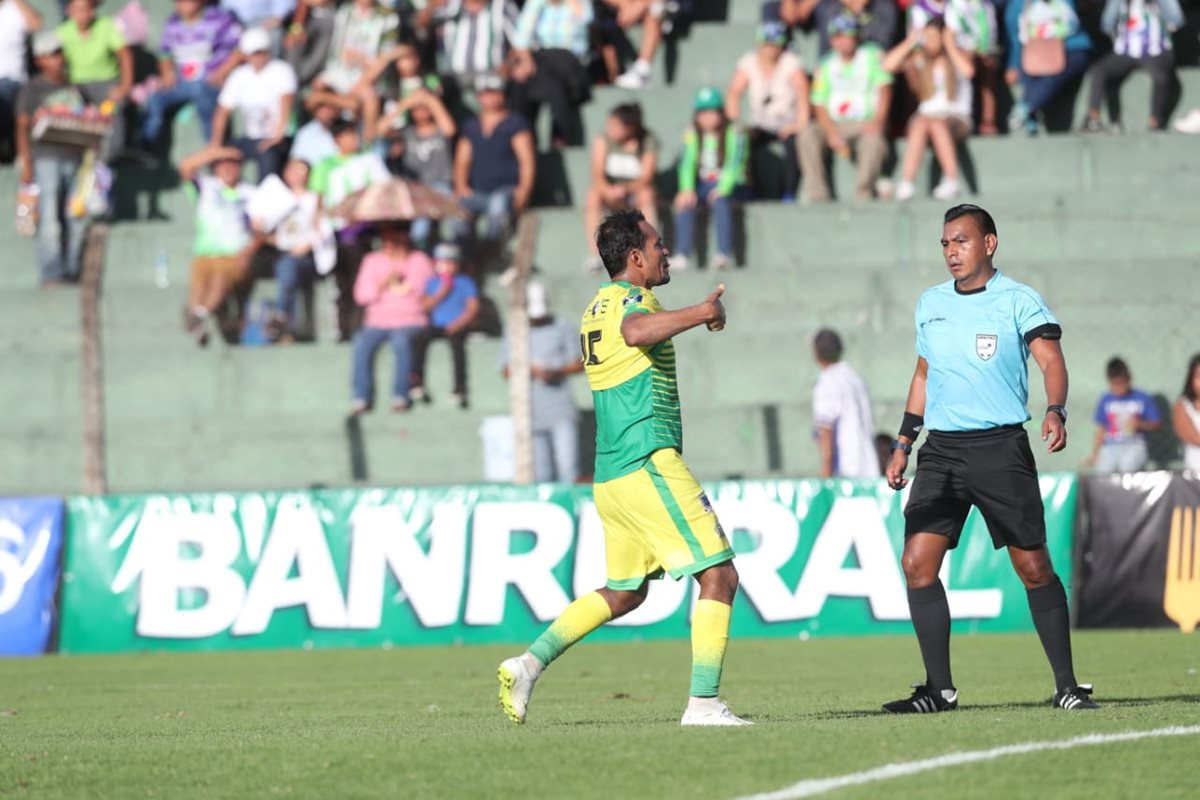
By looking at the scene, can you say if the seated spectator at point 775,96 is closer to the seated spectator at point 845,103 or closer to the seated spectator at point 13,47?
the seated spectator at point 845,103

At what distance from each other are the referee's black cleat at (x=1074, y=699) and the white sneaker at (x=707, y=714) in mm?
1492

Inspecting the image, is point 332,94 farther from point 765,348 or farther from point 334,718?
point 334,718

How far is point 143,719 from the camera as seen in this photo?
10.2 metres

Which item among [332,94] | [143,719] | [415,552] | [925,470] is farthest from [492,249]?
[925,470]

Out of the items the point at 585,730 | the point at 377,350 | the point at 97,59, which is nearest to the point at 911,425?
the point at 585,730

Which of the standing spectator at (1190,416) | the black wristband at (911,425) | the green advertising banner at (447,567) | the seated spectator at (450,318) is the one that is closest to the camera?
the black wristband at (911,425)

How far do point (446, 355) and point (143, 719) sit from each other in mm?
9372

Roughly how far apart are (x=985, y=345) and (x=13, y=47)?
16.7m

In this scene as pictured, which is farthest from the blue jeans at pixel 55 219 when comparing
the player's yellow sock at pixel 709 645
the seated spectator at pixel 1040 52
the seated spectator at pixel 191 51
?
the player's yellow sock at pixel 709 645

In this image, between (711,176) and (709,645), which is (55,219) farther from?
(709,645)

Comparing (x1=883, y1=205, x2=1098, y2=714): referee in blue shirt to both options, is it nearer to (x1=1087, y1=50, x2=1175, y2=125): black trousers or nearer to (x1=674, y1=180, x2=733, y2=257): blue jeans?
(x1=674, y1=180, x2=733, y2=257): blue jeans

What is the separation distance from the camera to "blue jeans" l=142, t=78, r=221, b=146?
72.6 ft

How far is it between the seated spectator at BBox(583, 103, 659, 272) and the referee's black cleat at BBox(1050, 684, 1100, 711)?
11.3m

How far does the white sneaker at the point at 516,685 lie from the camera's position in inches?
324
